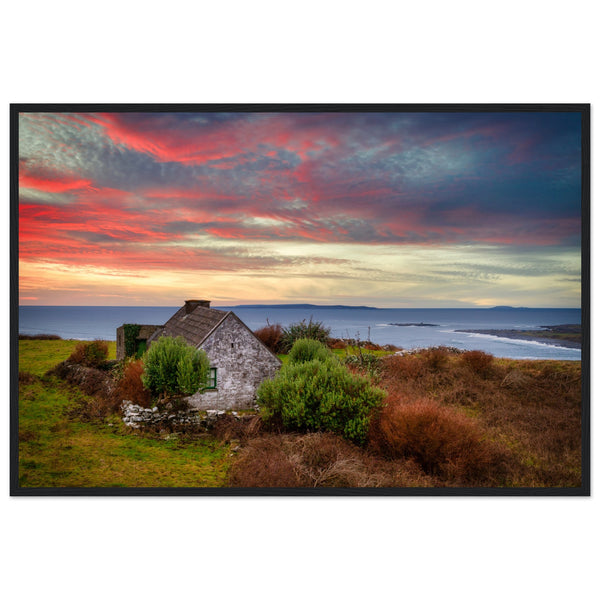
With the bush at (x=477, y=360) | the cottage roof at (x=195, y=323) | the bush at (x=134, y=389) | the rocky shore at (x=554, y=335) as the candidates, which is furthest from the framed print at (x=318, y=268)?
the cottage roof at (x=195, y=323)

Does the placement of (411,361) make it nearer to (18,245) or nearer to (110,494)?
(110,494)

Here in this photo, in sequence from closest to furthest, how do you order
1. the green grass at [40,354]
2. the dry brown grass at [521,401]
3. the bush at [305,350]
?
the dry brown grass at [521,401] < the green grass at [40,354] < the bush at [305,350]

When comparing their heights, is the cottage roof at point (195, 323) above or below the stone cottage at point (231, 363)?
above

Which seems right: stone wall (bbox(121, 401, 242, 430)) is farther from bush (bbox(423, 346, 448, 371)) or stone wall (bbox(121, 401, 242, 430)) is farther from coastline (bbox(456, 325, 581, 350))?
coastline (bbox(456, 325, 581, 350))

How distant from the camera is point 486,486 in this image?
4.94 m

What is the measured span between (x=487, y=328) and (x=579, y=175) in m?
2.65

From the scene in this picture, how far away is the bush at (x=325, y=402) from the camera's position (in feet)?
19.6

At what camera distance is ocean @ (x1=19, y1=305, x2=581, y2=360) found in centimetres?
541

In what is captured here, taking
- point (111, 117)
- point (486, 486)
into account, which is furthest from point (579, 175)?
point (111, 117)

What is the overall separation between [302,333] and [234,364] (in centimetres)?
228

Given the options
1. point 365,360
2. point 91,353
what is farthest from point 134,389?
point 365,360

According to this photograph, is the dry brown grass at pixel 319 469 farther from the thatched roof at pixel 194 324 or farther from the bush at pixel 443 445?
the thatched roof at pixel 194 324

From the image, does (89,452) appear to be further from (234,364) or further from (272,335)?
(272,335)

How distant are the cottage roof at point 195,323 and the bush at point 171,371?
92 centimetres
